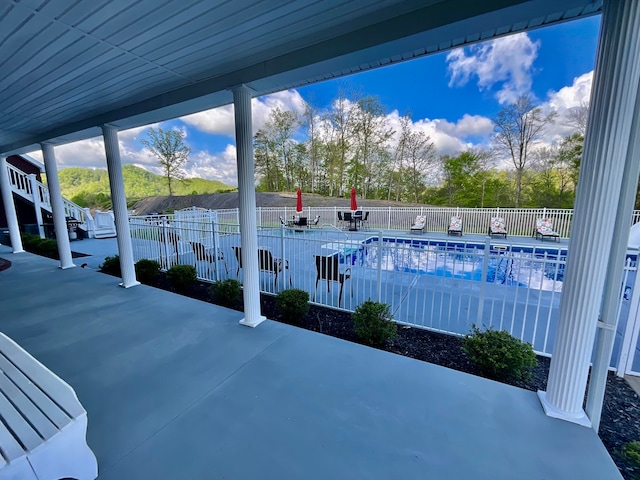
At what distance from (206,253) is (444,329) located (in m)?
4.54

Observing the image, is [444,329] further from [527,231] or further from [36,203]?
[36,203]

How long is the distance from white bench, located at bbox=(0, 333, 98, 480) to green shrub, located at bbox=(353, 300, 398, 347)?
2.32 meters

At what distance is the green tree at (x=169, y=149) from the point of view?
2198 centimetres

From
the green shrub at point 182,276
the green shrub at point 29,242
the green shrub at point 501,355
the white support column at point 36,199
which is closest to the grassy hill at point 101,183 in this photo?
the white support column at point 36,199

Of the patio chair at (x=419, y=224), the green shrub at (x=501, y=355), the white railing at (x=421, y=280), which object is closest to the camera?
the green shrub at (x=501, y=355)

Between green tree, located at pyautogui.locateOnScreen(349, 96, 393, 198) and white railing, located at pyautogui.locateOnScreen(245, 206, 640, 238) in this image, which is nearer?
white railing, located at pyautogui.locateOnScreen(245, 206, 640, 238)

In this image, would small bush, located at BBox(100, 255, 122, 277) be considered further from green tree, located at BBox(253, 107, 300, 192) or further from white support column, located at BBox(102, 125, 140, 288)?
green tree, located at BBox(253, 107, 300, 192)

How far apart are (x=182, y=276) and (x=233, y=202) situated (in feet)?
51.1

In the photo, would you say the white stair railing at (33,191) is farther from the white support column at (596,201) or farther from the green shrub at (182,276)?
the white support column at (596,201)

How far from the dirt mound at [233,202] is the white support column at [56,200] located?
12392mm

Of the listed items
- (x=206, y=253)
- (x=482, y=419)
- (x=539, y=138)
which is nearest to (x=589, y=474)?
(x=482, y=419)

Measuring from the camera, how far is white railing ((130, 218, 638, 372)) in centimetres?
310

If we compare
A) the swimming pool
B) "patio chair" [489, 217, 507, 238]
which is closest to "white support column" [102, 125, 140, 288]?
the swimming pool

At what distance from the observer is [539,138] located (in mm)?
15047
